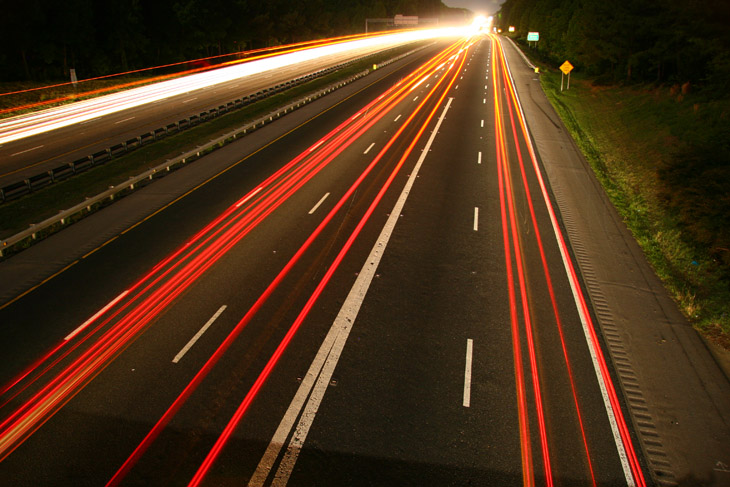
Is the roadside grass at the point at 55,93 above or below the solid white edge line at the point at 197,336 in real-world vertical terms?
above

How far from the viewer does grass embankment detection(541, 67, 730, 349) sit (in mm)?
12891

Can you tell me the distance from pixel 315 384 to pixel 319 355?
0.87 m

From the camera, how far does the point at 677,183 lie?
58.1ft

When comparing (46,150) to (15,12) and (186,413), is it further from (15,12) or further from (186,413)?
(15,12)

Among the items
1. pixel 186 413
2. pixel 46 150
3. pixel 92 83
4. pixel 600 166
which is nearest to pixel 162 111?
pixel 46 150

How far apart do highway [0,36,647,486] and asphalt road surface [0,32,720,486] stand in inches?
1.7

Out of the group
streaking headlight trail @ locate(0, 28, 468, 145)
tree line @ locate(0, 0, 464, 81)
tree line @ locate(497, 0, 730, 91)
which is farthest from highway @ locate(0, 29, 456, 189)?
tree line @ locate(497, 0, 730, 91)

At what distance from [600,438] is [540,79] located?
4981 centimetres

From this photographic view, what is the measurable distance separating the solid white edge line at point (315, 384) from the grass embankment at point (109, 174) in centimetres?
1249

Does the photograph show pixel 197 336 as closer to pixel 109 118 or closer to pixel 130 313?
pixel 130 313

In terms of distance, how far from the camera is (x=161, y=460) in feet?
24.7

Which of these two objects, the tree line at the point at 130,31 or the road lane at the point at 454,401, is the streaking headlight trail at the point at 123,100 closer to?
the tree line at the point at 130,31

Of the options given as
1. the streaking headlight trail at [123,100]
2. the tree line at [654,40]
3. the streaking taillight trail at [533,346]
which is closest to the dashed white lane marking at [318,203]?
the streaking taillight trail at [533,346]

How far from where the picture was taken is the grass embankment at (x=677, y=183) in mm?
12891
